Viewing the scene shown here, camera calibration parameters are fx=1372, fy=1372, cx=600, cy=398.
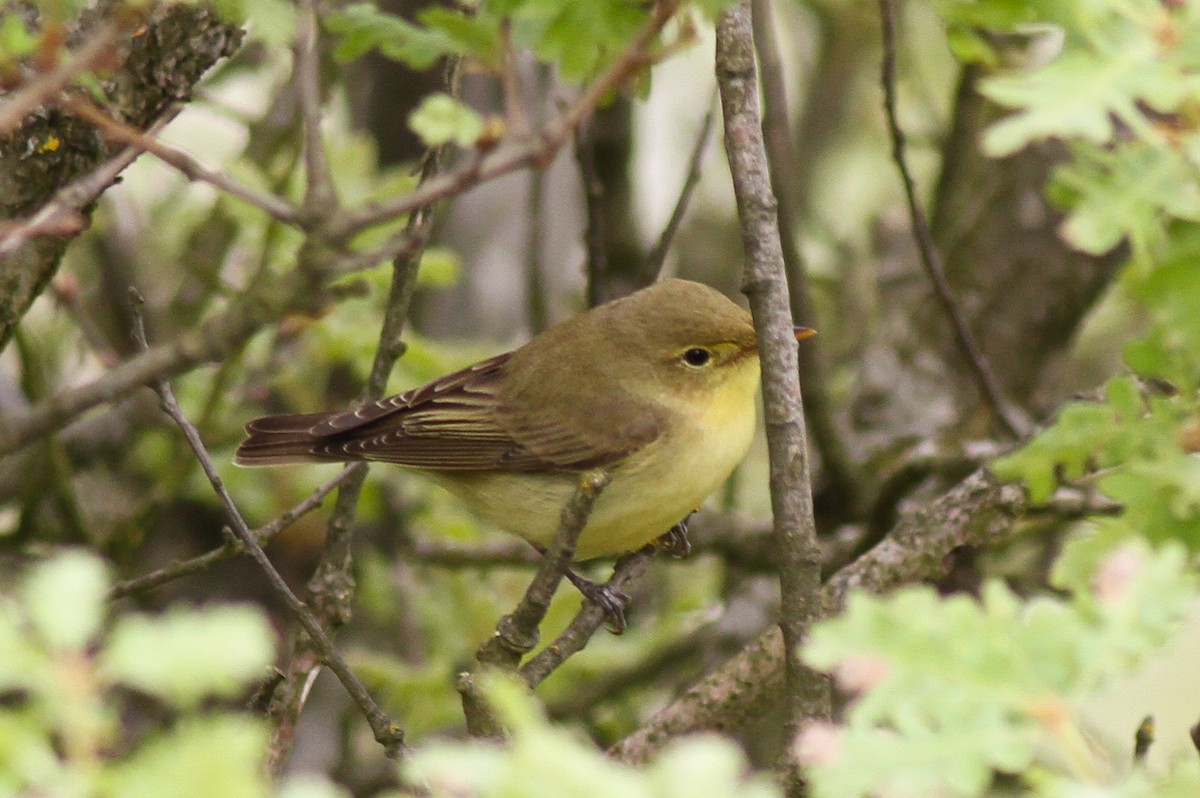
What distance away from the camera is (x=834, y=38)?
6.84 meters

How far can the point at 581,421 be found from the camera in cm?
457

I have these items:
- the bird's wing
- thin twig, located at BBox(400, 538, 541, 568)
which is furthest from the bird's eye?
thin twig, located at BBox(400, 538, 541, 568)

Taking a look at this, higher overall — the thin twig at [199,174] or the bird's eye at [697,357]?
the thin twig at [199,174]

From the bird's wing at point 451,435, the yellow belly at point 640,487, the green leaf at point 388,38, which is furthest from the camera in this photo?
the bird's wing at point 451,435

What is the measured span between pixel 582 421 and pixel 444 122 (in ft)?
9.12

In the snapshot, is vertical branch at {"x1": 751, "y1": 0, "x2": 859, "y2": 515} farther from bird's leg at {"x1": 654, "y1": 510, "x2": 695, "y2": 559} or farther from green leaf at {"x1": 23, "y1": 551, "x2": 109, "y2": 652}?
green leaf at {"x1": 23, "y1": 551, "x2": 109, "y2": 652}

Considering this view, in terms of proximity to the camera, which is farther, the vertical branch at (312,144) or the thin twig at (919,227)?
the thin twig at (919,227)

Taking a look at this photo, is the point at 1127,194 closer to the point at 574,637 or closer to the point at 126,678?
the point at 126,678

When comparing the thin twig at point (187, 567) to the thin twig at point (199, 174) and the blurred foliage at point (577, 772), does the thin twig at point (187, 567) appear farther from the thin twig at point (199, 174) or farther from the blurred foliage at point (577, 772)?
the blurred foliage at point (577, 772)

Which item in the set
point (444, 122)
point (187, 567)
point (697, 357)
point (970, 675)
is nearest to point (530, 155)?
point (444, 122)

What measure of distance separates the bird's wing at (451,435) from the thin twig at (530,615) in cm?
149

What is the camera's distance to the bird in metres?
4.33

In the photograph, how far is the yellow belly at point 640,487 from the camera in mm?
4137

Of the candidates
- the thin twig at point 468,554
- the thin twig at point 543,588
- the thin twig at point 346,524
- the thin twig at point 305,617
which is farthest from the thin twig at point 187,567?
the thin twig at point 468,554
